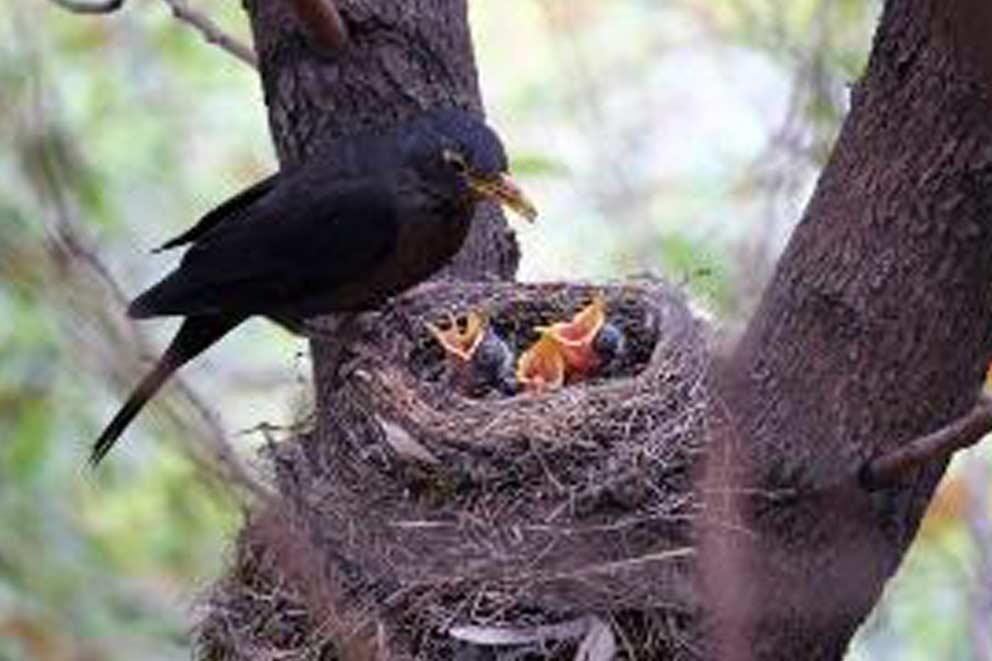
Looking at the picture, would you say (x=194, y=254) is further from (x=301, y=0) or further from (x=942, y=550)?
(x=942, y=550)

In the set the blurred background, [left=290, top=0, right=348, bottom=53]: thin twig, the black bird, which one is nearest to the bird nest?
the blurred background

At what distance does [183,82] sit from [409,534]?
15.7ft

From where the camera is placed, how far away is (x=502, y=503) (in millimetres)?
4121

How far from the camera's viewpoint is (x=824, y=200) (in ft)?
11.4

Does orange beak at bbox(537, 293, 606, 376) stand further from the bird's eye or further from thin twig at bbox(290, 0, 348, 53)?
thin twig at bbox(290, 0, 348, 53)

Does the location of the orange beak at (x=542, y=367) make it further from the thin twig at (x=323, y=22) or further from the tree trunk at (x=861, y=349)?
the tree trunk at (x=861, y=349)

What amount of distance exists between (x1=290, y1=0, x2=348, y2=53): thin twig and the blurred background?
1.72 feet

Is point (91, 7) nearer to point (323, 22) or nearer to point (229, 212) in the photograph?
point (323, 22)

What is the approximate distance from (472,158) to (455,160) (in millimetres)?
51

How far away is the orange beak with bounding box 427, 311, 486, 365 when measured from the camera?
15.5 feet

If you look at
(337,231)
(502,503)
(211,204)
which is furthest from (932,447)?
(211,204)

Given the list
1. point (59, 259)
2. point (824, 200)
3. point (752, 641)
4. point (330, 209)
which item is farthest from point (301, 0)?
point (59, 259)

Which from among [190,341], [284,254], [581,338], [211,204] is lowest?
[211,204]

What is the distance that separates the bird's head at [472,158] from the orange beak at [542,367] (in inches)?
10.8
